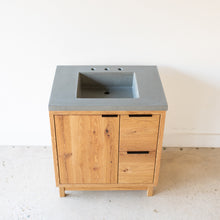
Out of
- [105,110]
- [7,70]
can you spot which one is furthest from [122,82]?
[7,70]

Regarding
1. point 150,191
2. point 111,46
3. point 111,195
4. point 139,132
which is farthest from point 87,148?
point 111,46

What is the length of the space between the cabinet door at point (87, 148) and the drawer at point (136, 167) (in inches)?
1.7

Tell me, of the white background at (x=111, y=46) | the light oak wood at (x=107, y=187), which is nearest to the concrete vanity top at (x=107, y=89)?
the white background at (x=111, y=46)

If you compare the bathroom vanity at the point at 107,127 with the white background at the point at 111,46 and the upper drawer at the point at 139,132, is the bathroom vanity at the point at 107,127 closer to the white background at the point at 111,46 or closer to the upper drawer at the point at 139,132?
the upper drawer at the point at 139,132

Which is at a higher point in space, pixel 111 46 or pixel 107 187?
pixel 111 46

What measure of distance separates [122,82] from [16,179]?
967 millimetres

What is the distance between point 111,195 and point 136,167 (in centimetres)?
29

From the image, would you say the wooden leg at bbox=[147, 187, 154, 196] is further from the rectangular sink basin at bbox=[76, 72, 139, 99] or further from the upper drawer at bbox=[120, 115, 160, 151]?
the rectangular sink basin at bbox=[76, 72, 139, 99]

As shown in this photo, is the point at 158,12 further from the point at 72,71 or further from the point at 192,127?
the point at 192,127

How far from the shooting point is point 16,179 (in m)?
2.20

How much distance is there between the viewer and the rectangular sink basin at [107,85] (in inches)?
79.8

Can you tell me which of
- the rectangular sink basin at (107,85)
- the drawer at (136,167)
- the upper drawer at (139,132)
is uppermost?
the rectangular sink basin at (107,85)

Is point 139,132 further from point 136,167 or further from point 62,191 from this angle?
point 62,191

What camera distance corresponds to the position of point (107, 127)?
5.94ft
